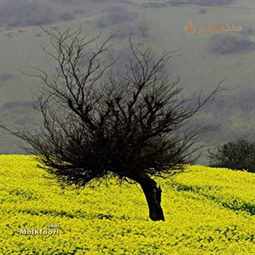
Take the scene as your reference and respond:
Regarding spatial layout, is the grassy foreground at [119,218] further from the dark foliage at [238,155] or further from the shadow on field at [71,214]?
the dark foliage at [238,155]

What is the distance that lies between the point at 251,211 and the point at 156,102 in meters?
12.1

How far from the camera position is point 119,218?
2658cm

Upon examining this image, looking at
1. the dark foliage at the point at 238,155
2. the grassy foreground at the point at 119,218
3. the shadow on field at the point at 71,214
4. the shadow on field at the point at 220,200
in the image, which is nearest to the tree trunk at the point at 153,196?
the grassy foreground at the point at 119,218

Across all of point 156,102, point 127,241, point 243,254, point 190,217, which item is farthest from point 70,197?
point 243,254

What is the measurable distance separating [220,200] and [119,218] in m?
10.7

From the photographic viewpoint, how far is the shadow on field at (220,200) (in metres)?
34.4

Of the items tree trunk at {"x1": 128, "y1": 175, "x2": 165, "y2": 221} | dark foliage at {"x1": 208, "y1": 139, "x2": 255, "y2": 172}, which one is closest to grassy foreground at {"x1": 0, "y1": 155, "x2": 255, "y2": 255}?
tree trunk at {"x1": 128, "y1": 175, "x2": 165, "y2": 221}

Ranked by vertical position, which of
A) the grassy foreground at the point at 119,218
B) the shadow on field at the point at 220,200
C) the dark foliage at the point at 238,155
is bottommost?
the dark foliage at the point at 238,155

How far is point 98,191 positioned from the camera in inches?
1334

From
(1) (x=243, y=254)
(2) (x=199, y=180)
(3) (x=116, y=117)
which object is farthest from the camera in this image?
(2) (x=199, y=180)

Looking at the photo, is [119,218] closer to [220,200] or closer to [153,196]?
→ [153,196]

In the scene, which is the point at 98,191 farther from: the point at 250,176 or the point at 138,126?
the point at 250,176

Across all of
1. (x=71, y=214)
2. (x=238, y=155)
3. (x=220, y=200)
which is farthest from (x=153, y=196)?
(x=238, y=155)

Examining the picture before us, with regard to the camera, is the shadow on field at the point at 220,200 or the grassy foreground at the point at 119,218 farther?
the shadow on field at the point at 220,200
